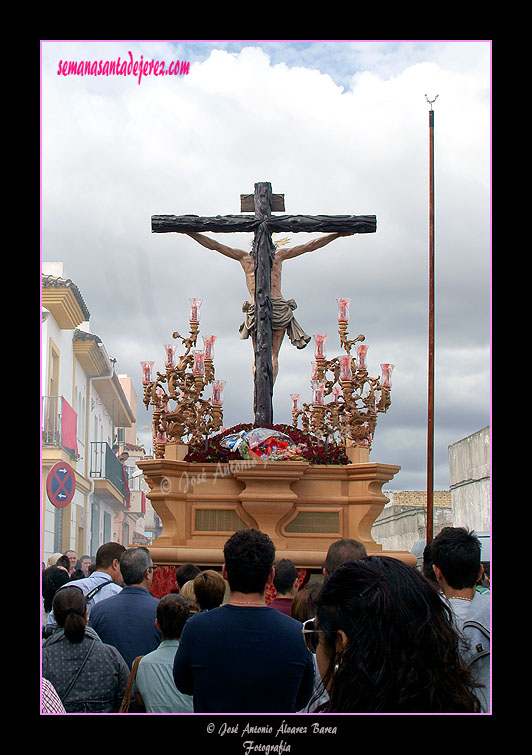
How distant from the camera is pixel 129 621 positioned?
17.6 ft

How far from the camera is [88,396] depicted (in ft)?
93.3

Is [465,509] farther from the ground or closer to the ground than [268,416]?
closer to the ground

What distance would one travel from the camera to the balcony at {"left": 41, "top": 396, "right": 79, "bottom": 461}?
20.7 meters

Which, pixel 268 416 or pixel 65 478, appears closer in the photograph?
pixel 268 416

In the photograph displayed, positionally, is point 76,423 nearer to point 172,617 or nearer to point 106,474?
point 106,474

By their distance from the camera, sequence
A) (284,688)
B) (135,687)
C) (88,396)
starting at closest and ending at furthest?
1. (284,688)
2. (135,687)
3. (88,396)

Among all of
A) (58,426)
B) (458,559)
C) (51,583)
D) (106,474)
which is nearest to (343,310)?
(51,583)

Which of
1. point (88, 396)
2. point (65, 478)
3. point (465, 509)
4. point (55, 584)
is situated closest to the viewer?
point (55, 584)

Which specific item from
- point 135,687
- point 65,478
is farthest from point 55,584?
point 65,478

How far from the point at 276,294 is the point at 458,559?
9078mm

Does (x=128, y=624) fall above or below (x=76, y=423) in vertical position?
below

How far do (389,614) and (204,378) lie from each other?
33.0 ft

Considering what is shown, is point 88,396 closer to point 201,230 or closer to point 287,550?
point 201,230

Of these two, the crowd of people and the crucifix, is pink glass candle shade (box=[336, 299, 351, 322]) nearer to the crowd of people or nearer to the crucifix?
the crucifix
